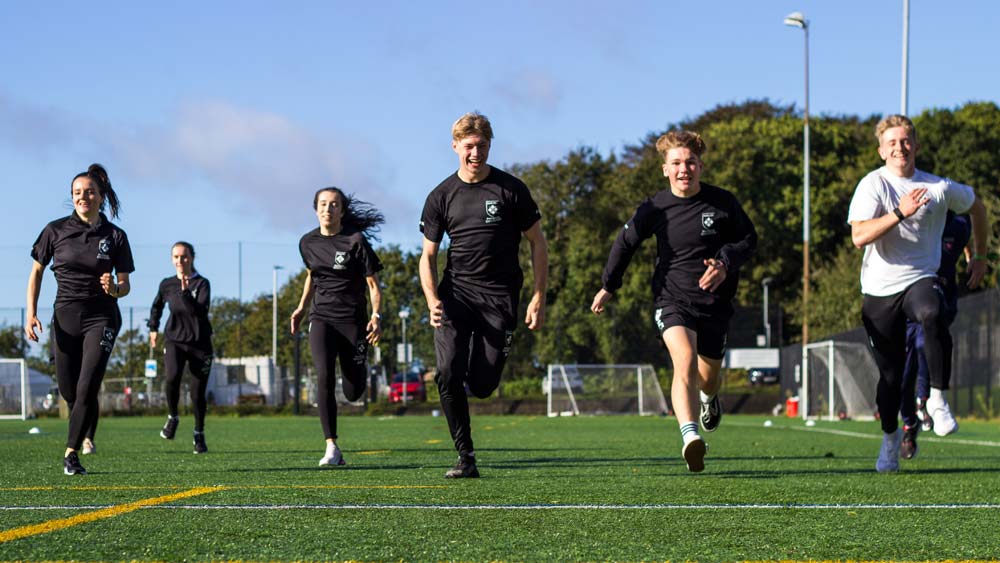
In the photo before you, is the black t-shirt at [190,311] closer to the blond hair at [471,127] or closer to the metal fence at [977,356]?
the blond hair at [471,127]

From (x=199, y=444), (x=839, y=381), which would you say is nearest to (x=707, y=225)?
(x=199, y=444)

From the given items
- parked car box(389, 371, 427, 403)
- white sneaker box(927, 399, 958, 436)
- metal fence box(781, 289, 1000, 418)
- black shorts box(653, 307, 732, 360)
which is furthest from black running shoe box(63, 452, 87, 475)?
parked car box(389, 371, 427, 403)

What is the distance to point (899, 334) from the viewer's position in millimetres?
7785

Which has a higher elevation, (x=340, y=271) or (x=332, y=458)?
(x=340, y=271)

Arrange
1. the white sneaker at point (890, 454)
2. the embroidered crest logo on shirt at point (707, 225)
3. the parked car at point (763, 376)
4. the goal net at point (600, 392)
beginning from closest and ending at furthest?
the embroidered crest logo on shirt at point (707, 225)
the white sneaker at point (890, 454)
the goal net at point (600, 392)
the parked car at point (763, 376)

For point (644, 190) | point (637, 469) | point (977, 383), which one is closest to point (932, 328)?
point (637, 469)

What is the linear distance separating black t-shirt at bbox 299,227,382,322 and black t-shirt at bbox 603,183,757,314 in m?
2.39

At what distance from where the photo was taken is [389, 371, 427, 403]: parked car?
45188 millimetres

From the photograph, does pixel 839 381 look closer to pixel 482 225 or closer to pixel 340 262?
pixel 340 262

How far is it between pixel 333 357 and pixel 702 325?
116 inches

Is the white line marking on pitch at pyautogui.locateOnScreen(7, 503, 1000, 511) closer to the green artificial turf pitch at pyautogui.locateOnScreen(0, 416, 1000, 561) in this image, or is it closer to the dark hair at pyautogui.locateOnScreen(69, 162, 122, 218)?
the green artificial turf pitch at pyautogui.locateOnScreen(0, 416, 1000, 561)

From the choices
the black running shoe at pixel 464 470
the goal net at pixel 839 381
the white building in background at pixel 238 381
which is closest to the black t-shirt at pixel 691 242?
the black running shoe at pixel 464 470

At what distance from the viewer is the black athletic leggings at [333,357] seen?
9.29m

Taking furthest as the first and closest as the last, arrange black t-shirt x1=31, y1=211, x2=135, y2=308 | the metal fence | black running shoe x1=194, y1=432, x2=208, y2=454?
the metal fence → black running shoe x1=194, y1=432, x2=208, y2=454 → black t-shirt x1=31, y1=211, x2=135, y2=308
